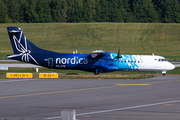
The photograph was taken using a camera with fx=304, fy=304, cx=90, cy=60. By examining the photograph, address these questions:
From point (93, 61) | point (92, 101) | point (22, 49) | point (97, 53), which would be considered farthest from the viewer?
point (22, 49)

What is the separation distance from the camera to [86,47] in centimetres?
9750

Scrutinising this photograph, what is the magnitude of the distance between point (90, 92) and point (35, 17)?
11105 cm

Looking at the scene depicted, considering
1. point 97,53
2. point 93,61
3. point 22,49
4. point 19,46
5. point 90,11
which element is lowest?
point 93,61

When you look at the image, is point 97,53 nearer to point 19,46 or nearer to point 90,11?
point 19,46

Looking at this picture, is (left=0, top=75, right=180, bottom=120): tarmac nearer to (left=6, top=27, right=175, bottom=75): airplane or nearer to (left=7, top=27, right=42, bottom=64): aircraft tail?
(left=6, top=27, right=175, bottom=75): airplane

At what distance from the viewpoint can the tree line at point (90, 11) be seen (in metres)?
135

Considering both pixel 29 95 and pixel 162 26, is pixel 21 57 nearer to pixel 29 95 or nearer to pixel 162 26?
pixel 29 95

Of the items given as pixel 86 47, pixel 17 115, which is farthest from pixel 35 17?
pixel 17 115

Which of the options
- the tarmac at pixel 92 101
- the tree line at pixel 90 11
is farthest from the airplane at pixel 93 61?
the tree line at pixel 90 11

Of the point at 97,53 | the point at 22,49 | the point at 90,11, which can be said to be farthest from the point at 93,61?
the point at 90,11

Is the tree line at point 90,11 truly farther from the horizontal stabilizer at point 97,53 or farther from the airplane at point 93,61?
the horizontal stabilizer at point 97,53

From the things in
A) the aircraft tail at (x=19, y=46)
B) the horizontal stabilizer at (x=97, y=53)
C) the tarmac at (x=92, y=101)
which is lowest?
the tarmac at (x=92, y=101)

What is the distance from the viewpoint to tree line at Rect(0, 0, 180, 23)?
5300 inches

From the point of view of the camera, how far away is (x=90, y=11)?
455 ft
